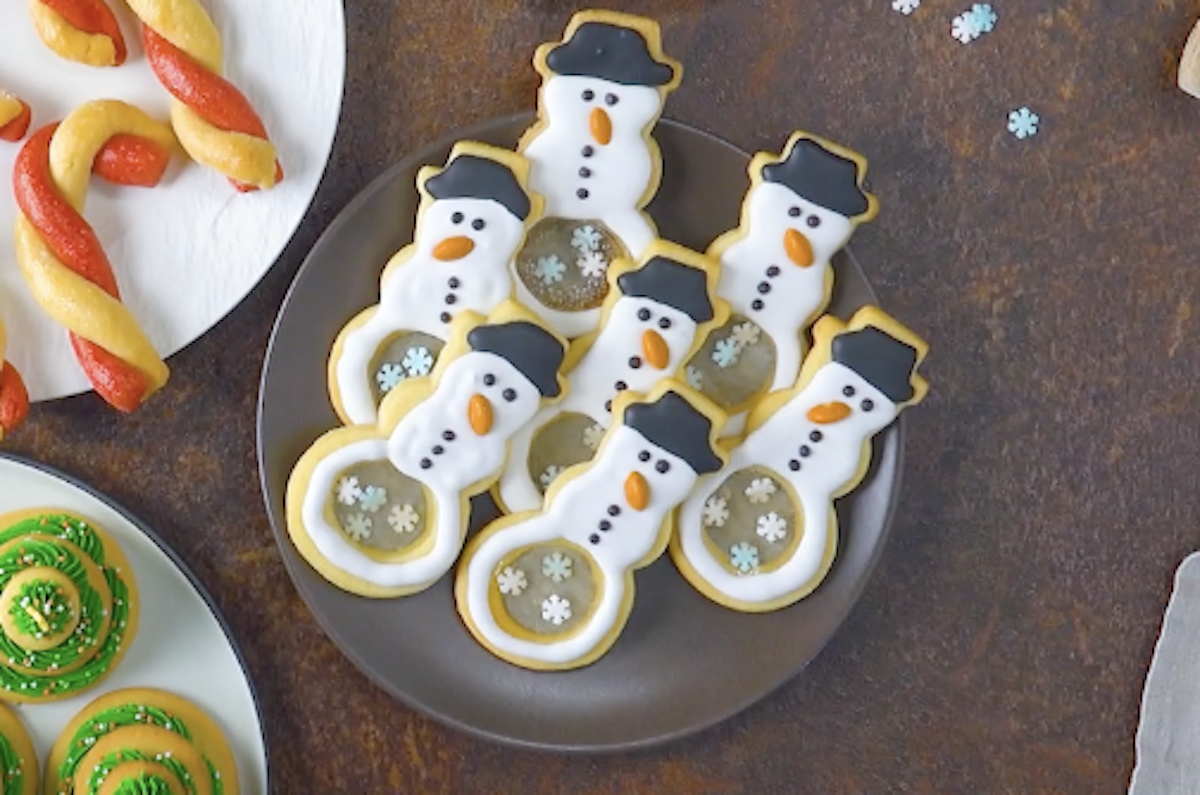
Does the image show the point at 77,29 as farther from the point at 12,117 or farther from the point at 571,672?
the point at 571,672

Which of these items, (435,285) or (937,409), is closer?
(435,285)

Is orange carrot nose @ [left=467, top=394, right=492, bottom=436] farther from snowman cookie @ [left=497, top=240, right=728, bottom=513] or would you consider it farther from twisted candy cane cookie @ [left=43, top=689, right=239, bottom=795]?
twisted candy cane cookie @ [left=43, top=689, right=239, bottom=795]

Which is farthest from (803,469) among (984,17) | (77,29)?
(77,29)

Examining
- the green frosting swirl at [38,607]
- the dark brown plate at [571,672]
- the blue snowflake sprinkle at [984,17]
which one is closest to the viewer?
the green frosting swirl at [38,607]

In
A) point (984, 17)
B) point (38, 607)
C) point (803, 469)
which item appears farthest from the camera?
point (984, 17)

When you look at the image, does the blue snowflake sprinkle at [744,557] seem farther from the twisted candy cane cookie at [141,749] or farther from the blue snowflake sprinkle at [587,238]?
the twisted candy cane cookie at [141,749]

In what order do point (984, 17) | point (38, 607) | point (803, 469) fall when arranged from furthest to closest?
point (984, 17) → point (803, 469) → point (38, 607)

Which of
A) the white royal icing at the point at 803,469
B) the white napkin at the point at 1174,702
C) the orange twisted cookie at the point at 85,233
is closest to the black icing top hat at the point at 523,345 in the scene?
the white royal icing at the point at 803,469

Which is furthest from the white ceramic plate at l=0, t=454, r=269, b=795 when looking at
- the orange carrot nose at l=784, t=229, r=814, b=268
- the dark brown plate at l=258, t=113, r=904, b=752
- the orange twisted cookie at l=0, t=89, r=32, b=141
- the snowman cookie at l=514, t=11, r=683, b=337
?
the orange carrot nose at l=784, t=229, r=814, b=268
